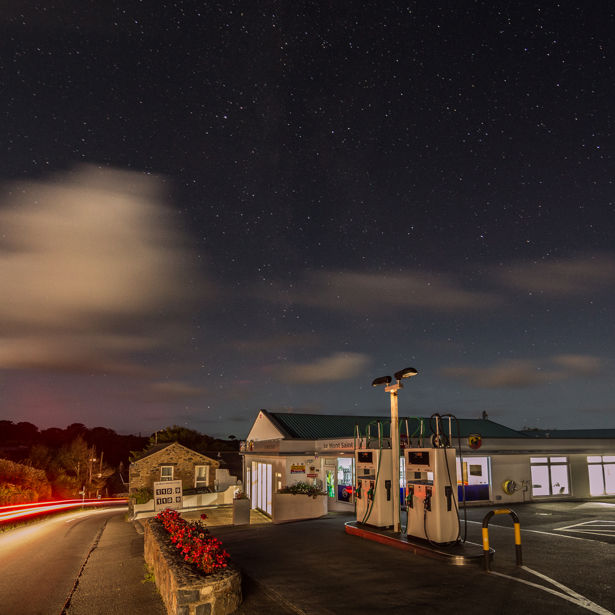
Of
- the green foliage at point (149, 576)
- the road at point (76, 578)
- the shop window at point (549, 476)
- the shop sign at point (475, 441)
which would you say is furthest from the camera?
the shop window at point (549, 476)

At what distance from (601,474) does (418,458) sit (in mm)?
16998

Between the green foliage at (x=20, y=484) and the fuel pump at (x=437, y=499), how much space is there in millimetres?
30723

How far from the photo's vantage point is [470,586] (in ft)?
28.0

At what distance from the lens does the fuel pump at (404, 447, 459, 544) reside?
11.0 meters

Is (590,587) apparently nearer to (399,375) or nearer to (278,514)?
(399,375)

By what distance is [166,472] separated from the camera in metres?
35.9

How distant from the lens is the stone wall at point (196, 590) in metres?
7.14

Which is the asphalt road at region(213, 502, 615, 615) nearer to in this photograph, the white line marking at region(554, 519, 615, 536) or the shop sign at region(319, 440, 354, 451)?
the white line marking at region(554, 519, 615, 536)

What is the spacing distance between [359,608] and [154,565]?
4.89 m

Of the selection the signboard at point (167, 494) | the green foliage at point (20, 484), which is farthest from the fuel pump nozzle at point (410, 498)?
the green foliage at point (20, 484)

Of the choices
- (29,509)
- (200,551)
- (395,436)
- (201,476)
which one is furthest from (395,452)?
(29,509)

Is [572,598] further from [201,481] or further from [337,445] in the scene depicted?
[201,481]

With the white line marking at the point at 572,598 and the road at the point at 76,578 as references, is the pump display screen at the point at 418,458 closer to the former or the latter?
the white line marking at the point at 572,598

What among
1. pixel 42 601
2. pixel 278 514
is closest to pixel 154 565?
pixel 42 601
